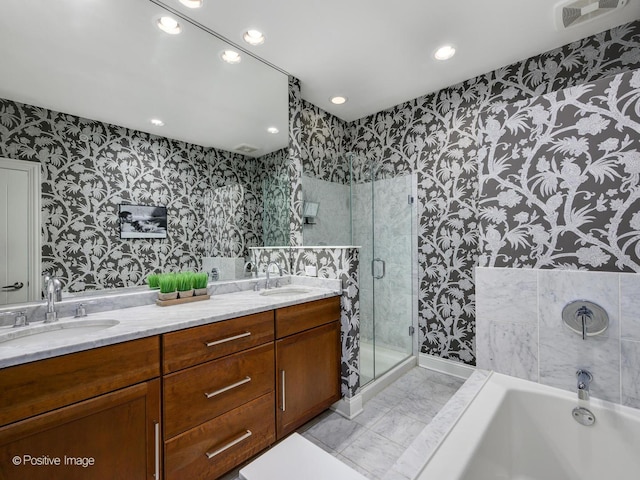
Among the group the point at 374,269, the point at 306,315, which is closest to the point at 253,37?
the point at 306,315

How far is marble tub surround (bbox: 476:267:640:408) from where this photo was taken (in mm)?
1229

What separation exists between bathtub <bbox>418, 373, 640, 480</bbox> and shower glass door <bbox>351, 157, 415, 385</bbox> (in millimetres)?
1242

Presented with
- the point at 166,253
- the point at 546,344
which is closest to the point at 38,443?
the point at 166,253

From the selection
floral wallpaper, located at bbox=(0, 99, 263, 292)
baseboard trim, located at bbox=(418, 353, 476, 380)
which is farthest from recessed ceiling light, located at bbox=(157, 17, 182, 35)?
baseboard trim, located at bbox=(418, 353, 476, 380)

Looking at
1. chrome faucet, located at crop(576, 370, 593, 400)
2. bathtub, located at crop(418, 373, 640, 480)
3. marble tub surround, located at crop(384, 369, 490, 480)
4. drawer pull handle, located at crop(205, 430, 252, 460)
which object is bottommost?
drawer pull handle, located at crop(205, 430, 252, 460)

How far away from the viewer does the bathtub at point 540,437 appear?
1091 mm

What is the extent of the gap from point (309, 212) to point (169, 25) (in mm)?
1546

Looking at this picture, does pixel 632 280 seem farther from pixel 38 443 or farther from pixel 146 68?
pixel 146 68

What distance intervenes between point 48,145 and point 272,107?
1.50 metres

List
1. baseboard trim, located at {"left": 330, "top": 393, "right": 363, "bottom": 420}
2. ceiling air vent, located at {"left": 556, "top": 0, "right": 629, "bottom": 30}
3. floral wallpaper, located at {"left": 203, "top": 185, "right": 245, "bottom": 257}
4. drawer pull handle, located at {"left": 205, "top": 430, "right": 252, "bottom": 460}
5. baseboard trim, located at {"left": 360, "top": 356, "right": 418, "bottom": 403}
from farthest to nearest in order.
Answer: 1. baseboard trim, located at {"left": 360, "top": 356, "right": 418, "bottom": 403}
2. baseboard trim, located at {"left": 330, "top": 393, "right": 363, "bottom": 420}
3. floral wallpaper, located at {"left": 203, "top": 185, "right": 245, "bottom": 257}
4. ceiling air vent, located at {"left": 556, "top": 0, "right": 629, "bottom": 30}
5. drawer pull handle, located at {"left": 205, "top": 430, "right": 252, "bottom": 460}

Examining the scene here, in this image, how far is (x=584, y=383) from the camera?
4.17 feet

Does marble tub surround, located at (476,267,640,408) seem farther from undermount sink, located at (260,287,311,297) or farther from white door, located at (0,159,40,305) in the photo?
white door, located at (0,159,40,305)

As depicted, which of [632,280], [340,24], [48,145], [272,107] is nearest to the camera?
[632,280]

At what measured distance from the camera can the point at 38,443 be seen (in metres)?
0.92
